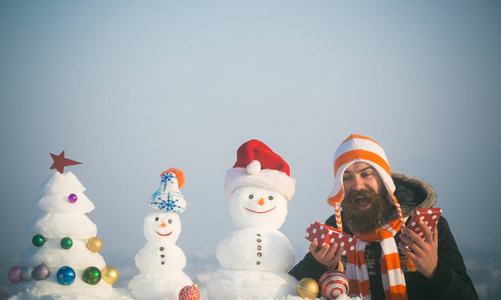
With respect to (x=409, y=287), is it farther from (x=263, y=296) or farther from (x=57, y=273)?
(x=57, y=273)

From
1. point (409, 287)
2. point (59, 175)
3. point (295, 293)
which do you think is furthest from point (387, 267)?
point (59, 175)

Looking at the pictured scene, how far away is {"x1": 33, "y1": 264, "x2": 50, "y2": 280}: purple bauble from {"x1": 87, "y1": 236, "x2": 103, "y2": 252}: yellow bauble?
0.35 metres

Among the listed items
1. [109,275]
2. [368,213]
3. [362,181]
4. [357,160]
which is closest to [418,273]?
[368,213]

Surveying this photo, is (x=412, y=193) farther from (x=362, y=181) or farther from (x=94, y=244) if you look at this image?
(x=94, y=244)

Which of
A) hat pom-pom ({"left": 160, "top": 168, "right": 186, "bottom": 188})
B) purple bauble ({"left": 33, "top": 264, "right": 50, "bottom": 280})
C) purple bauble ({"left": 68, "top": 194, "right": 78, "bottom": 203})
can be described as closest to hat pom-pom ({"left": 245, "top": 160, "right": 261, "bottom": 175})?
hat pom-pom ({"left": 160, "top": 168, "right": 186, "bottom": 188})

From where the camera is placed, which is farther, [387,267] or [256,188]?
[256,188]

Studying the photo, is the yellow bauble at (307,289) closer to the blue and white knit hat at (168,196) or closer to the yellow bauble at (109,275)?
the blue and white knit hat at (168,196)

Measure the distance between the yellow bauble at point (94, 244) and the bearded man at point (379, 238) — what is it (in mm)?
1581

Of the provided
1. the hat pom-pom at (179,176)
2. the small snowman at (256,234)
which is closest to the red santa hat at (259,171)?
the small snowman at (256,234)

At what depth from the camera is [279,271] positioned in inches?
108

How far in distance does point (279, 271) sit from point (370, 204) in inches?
30.9

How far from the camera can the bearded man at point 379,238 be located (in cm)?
259

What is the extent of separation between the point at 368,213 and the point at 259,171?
0.81m

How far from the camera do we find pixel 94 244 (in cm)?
330
